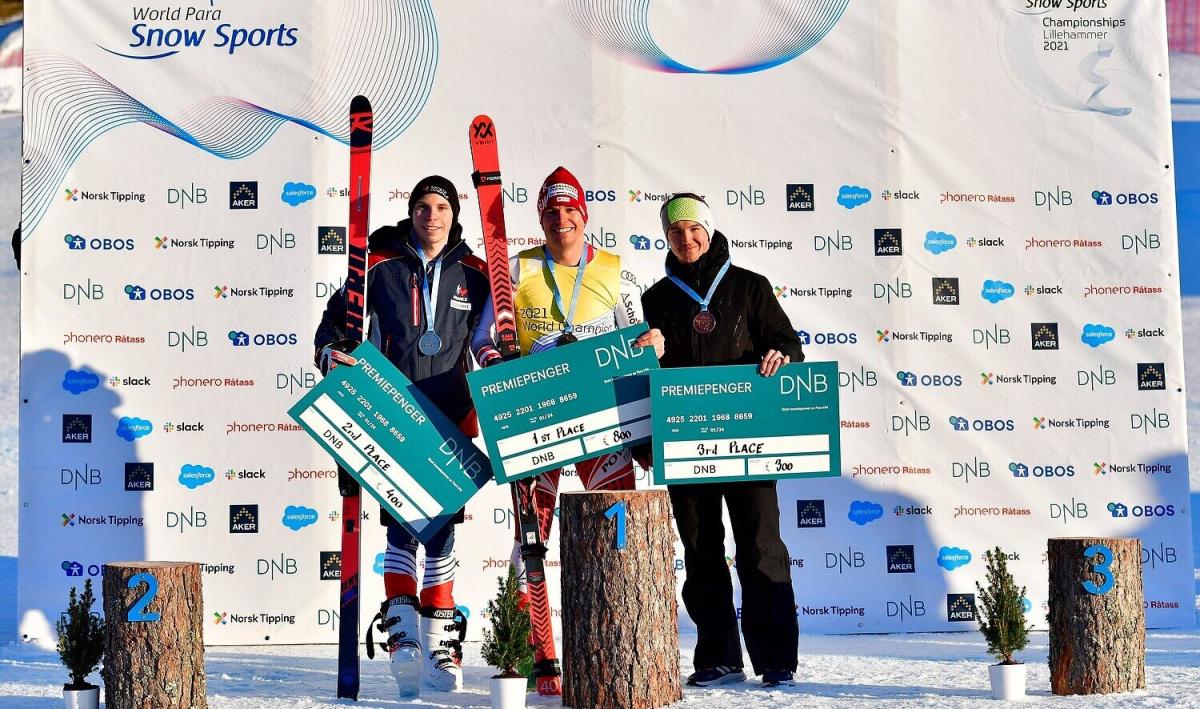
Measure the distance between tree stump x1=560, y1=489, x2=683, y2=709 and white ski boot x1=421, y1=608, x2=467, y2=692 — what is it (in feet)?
2.24

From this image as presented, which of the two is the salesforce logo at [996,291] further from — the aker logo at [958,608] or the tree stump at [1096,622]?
the tree stump at [1096,622]

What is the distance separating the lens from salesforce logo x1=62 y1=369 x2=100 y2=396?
6219 millimetres

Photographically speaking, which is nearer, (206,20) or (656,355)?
(656,355)

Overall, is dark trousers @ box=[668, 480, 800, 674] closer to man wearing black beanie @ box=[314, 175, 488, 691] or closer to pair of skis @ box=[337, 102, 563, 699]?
pair of skis @ box=[337, 102, 563, 699]

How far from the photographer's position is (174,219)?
6.32 metres

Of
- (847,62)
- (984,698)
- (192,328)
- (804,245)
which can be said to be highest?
(847,62)

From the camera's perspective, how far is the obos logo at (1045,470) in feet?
21.2

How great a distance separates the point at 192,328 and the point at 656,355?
2870mm

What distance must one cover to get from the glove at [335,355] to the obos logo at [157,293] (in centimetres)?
202

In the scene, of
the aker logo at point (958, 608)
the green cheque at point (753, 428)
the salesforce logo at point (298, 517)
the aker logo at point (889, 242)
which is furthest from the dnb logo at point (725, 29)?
the aker logo at point (958, 608)

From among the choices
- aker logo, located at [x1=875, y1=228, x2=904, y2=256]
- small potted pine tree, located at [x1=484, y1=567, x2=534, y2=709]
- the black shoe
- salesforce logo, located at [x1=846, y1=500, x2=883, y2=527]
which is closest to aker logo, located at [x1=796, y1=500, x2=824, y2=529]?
salesforce logo, located at [x1=846, y1=500, x2=883, y2=527]

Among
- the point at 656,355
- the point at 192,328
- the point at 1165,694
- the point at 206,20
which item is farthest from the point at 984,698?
the point at 206,20

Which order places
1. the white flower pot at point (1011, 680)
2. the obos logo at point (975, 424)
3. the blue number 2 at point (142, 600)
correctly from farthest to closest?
the obos logo at point (975, 424) → the white flower pot at point (1011, 680) → the blue number 2 at point (142, 600)

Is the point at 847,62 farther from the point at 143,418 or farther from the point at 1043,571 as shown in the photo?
the point at 143,418
